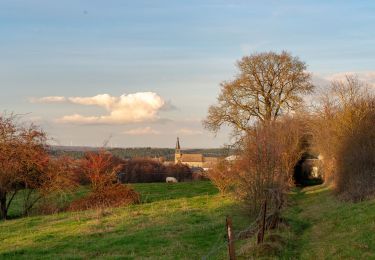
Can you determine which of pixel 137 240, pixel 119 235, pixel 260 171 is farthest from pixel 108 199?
pixel 260 171

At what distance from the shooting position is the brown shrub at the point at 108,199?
30703 millimetres

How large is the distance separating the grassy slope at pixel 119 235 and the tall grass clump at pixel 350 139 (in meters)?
7.39

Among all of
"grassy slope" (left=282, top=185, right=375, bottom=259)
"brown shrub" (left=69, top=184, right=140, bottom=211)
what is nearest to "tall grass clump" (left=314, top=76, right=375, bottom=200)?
"grassy slope" (left=282, top=185, right=375, bottom=259)

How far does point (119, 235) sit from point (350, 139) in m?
16.2

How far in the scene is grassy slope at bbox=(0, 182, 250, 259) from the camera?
1500 centimetres

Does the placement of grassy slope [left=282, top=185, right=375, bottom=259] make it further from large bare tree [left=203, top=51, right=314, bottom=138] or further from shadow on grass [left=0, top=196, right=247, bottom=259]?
large bare tree [left=203, top=51, right=314, bottom=138]

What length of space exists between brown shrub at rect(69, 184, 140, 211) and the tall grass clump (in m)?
13.3

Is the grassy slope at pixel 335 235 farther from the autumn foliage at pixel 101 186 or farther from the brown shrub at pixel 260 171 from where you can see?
the autumn foliage at pixel 101 186

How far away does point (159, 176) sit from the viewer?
6594cm

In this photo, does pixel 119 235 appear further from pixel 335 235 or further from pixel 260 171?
pixel 335 235

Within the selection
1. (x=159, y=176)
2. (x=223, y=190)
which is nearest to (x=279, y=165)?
(x=223, y=190)

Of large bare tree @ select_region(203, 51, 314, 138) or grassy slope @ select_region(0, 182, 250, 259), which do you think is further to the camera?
large bare tree @ select_region(203, 51, 314, 138)

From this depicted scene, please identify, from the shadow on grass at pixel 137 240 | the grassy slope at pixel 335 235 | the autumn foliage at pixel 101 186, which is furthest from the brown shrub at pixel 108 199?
the grassy slope at pixel 335 235

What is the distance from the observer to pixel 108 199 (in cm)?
3159
